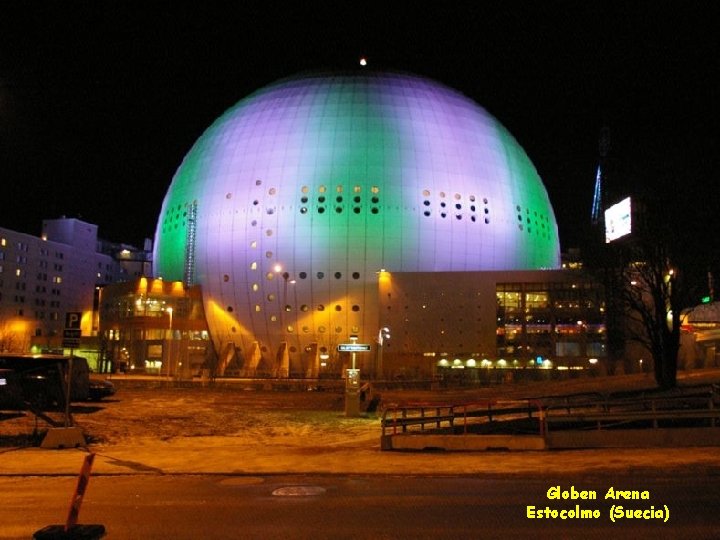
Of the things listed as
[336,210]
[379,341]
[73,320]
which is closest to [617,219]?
[379,341]

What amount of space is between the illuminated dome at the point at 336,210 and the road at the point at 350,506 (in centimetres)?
5337

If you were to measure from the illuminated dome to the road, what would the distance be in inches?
2101

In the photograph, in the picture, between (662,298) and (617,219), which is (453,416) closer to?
(662,298)

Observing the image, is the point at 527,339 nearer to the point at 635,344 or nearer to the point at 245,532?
the point at 635,344

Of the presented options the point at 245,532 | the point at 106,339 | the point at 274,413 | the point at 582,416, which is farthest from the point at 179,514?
the point at 106,339

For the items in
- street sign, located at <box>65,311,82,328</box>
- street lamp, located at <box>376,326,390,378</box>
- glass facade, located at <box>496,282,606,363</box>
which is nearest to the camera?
street sign, located at <box>65,311,82,328</box>

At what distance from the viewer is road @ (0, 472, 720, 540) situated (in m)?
8.72

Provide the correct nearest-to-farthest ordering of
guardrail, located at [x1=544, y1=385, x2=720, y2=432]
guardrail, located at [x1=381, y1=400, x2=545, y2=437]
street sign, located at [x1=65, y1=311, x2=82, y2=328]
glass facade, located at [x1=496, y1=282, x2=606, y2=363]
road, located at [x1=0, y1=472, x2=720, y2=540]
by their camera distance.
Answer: road, located at [x1=0, y1=472, x2=720, y2=540] → guardrail, located at [x1=544, y1=385, x2=720, y2=432] → street sign, located at [x1=65, y1=311, x2=82, y2=328] → guardrail, located at [x1=381, y1=400, x2=545, y2=437] → glass facade, located at [x1=496, y1=282, x2=606, y2=363]

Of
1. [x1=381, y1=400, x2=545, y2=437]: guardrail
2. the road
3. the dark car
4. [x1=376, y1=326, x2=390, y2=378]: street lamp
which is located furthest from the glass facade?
the road

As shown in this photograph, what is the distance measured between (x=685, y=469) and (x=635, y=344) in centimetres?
4928

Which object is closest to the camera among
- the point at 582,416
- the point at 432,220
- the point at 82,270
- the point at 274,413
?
the point at 582,416

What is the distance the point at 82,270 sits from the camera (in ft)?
442

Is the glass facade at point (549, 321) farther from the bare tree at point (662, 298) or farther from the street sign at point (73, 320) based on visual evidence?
the street sign at point (73, 320)

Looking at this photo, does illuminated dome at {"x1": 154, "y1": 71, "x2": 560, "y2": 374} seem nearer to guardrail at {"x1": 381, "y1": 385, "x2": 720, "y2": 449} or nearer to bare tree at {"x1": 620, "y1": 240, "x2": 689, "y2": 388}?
bare tree at {"x1": 620, "y1": 240, "x2": 689, "y2": 388}
